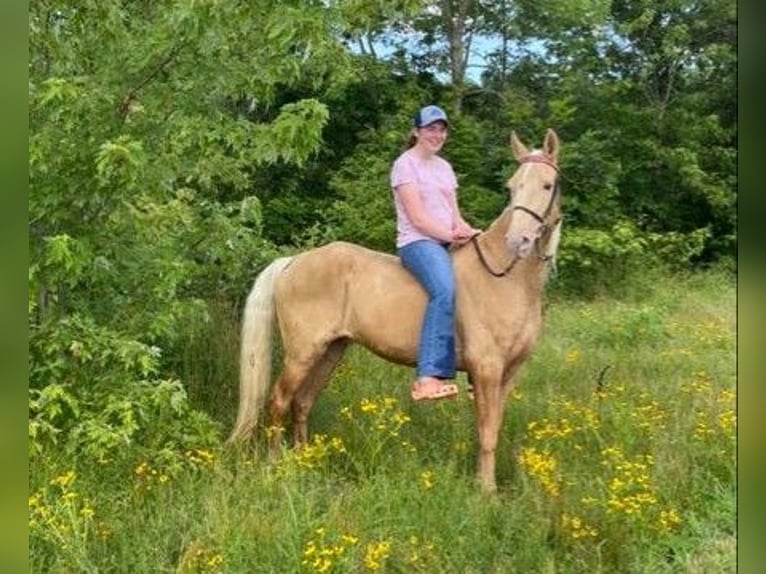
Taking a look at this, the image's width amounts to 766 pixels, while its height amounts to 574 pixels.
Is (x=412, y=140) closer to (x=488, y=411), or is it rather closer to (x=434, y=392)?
(x=434, y=392)

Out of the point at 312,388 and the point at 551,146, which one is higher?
the point at 551,146

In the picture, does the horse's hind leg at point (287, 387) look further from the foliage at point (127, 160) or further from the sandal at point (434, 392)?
the sandal at point (434, 392)

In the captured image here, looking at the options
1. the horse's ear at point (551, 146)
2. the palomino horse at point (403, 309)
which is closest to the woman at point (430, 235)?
the palomino horse at point (403, 309)

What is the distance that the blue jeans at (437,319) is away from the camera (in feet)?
15.9

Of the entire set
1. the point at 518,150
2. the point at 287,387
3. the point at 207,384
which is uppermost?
the point at 518,150

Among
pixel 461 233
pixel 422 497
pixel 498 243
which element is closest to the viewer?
pixel 422 497

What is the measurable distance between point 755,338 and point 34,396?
4.07 m

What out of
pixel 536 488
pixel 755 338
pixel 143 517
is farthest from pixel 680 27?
pixel 755 338

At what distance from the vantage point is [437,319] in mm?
4844

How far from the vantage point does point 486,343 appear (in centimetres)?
490

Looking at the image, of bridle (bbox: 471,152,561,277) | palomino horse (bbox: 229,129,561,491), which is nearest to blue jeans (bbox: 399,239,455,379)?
palomino horse (bbox: 229,129,561,491)

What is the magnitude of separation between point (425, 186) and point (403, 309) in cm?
76

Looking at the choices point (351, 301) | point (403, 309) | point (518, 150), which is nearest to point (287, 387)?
point (351, 301)

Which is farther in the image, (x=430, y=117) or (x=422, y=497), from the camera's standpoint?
(x=430, y=117)
